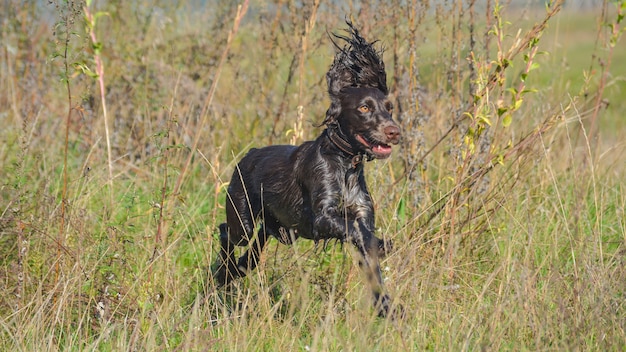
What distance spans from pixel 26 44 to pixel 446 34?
4.52 metres

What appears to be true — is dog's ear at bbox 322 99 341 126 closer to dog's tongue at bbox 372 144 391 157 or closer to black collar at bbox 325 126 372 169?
black collar at bbox 325 126 372 169

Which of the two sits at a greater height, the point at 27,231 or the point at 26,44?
the point at 26,44

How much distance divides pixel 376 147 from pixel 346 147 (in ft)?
0.66

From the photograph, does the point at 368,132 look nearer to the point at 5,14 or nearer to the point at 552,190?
the point at 552,190

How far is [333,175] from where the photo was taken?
4.45 m

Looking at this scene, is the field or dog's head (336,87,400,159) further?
dog's head (336,87,400,159)

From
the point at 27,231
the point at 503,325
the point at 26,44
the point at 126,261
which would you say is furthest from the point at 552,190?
the point at 26,44

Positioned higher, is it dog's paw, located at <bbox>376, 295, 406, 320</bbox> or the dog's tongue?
the dog's tongue

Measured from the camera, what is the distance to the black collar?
4.40 meters

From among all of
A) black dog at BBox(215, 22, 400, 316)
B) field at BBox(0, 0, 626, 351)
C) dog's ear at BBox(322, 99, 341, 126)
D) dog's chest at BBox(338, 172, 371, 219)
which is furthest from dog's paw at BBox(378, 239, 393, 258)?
dog's ear at BBox(322, 99, 341, 126)

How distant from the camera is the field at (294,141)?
3.74 metres

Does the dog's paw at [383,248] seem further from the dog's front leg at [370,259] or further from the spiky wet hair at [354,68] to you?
the spiky wet hair at [354,68]

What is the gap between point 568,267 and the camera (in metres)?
4.89

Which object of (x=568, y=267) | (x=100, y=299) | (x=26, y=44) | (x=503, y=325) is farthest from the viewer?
(x=26, y=44)
